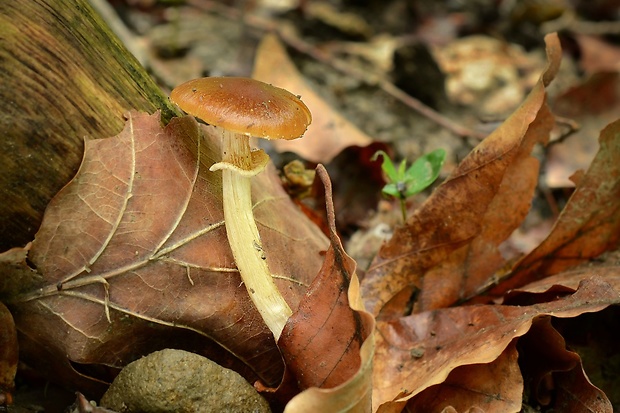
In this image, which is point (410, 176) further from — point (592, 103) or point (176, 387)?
point (592, 103)

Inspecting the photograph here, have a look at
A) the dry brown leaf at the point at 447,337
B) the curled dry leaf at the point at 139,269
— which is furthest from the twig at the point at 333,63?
the curled dry leaf at the point at 139,269

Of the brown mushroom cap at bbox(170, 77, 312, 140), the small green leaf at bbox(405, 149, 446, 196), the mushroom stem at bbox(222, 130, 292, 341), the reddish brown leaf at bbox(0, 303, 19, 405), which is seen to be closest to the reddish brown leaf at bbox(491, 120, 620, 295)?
the small green leaf at bbox(405, 149, 446, 196)

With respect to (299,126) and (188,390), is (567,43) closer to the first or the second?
(299,126)

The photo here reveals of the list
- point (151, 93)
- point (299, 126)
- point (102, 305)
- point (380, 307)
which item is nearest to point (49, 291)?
point (102, 305)

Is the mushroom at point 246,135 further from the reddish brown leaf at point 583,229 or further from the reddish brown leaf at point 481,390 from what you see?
the reddish brown leaf at point 583,229

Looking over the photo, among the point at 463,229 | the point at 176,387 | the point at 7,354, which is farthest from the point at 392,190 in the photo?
the point at 7,354
